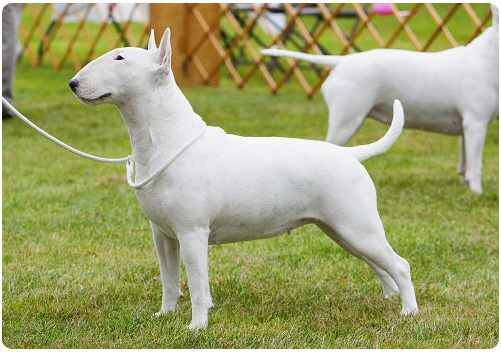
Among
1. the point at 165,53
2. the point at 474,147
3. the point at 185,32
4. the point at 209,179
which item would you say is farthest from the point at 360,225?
the point at 185,32

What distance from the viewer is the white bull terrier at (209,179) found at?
7.48 ft

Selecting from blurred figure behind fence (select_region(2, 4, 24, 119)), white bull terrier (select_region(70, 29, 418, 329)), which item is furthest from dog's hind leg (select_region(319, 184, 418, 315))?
blurred figure behind fence (select_region(2, 4, 24, 119))

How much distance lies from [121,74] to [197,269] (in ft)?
2.10

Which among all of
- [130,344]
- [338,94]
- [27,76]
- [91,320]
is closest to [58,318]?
[91,320]

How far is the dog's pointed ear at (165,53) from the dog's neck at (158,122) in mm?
58

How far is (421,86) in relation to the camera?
14.8 ft

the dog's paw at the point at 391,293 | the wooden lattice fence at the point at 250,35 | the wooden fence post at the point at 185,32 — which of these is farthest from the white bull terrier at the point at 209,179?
the wooden fence post at the point at 185,32

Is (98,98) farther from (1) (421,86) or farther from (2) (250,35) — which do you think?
(2) (250,35)

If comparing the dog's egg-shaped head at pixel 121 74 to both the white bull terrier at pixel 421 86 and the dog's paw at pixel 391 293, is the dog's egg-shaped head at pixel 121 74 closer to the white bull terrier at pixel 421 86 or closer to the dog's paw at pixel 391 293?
the dog's paw at pixel 391 293

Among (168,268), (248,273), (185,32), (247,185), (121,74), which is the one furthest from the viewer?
(185,32)

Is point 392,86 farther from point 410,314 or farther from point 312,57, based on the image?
point 410,314

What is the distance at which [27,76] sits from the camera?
10984mm

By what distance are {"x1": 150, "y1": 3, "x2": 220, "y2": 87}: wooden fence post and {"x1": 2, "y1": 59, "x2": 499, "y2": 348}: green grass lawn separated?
14.3 feet

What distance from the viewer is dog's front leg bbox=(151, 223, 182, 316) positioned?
255 cm
